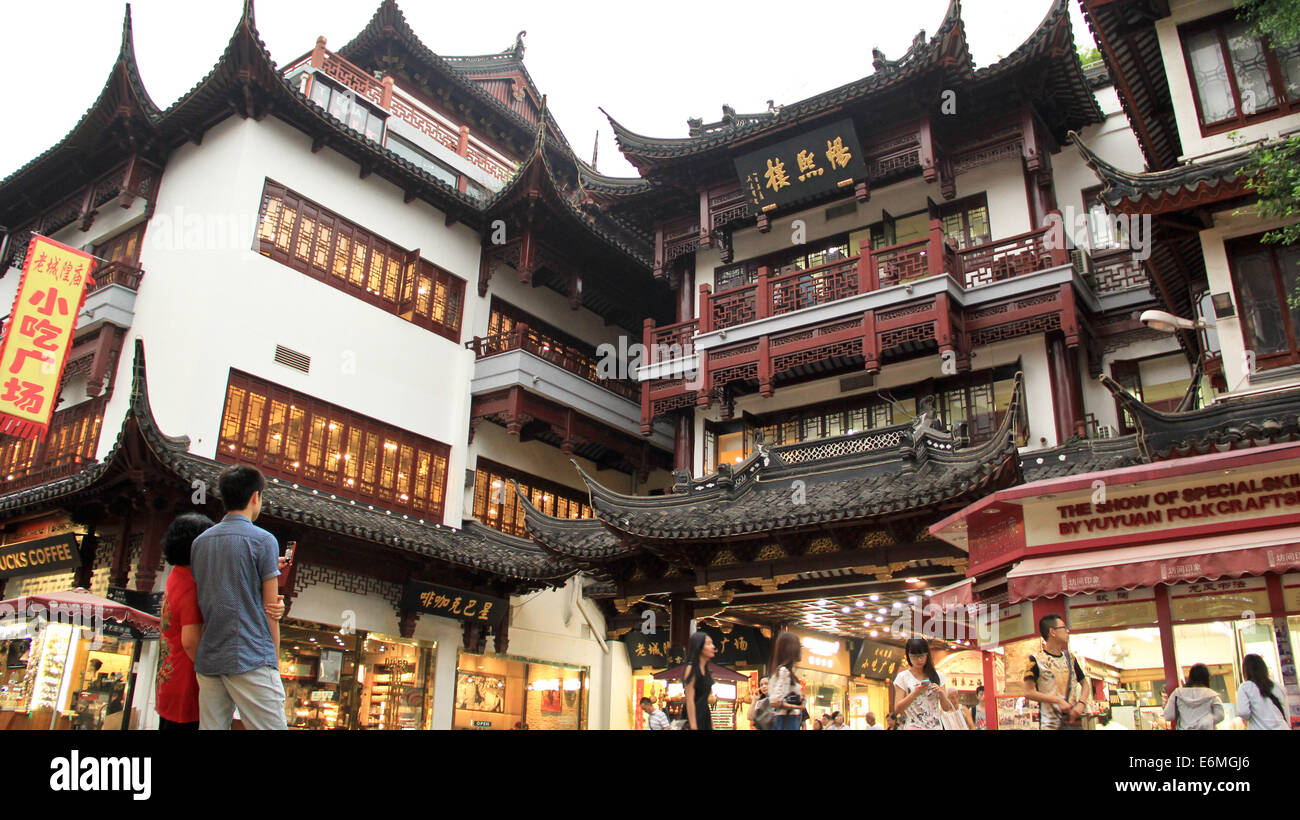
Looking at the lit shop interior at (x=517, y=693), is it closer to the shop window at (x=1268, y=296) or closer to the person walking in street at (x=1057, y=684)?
the person walking in street at (x=1057, y=684)

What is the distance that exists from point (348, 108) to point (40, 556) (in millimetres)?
10277

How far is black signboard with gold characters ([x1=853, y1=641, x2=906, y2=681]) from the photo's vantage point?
18406 mm

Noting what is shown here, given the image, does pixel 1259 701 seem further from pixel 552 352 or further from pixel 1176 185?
pixel 552 352

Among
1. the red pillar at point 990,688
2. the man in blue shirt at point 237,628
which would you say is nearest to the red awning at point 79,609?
the man in blue shirt at point 237,628

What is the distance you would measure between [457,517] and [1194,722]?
14.1m

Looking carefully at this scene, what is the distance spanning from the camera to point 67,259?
15.4 m

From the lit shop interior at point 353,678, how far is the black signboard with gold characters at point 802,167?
10.6 m

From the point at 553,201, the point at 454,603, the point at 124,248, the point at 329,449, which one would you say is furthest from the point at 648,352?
the point at 124,248

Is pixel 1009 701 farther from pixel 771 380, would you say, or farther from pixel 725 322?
pixel 725 322

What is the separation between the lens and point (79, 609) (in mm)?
11922

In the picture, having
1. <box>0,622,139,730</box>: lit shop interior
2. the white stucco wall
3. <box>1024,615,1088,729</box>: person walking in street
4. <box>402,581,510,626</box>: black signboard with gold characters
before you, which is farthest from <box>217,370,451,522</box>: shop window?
<box>1024,615,1088,729</box>: person walking in street

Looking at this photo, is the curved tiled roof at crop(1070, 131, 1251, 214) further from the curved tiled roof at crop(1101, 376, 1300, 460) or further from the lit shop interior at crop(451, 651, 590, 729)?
the lit shop interior at crop(451, 651, 590, 729)

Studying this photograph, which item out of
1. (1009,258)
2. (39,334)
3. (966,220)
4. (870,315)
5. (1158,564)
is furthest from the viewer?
(966,220)
